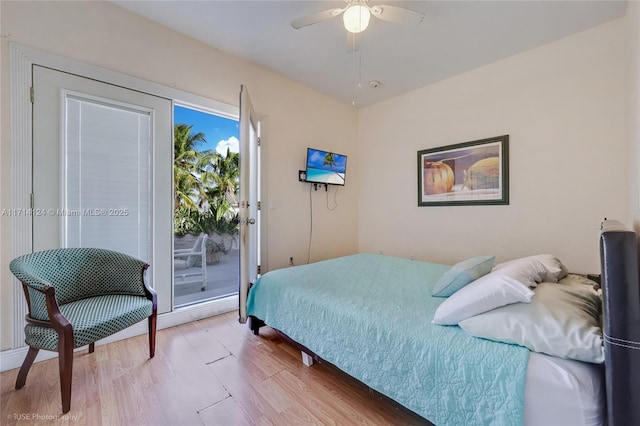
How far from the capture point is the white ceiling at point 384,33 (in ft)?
6.89

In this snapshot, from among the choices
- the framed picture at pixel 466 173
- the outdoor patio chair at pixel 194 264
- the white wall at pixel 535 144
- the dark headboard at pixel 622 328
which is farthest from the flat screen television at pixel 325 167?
the dark headboard at pixel 622 328

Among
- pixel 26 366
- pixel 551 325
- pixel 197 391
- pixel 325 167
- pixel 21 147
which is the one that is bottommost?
pixel 197 391

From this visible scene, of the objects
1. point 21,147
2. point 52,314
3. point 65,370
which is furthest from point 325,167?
point 65,370

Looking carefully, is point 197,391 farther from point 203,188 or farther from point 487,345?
point 203,188

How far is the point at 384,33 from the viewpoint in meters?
2.41

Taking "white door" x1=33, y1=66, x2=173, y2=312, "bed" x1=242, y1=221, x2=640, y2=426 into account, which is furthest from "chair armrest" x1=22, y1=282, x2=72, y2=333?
"bed" x1=242, y1=221, x2=640, y2=426

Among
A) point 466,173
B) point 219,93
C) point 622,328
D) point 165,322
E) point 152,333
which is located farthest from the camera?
point 466,173

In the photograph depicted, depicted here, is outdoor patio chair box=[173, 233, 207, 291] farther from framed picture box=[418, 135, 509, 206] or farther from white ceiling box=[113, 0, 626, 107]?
framed picture box=[418, 135, 509, 206]

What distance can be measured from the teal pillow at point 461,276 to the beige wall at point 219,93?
6.82 ft

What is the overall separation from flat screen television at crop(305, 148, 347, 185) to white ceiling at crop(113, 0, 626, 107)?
98 centimetres

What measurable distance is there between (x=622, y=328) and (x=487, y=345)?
0.41m

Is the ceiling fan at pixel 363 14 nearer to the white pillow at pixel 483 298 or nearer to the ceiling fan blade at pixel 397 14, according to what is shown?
the ceiling fan blade at pixel 397 14

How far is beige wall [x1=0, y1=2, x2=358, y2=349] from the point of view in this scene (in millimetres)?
1787

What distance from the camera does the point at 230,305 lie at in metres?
2.85
